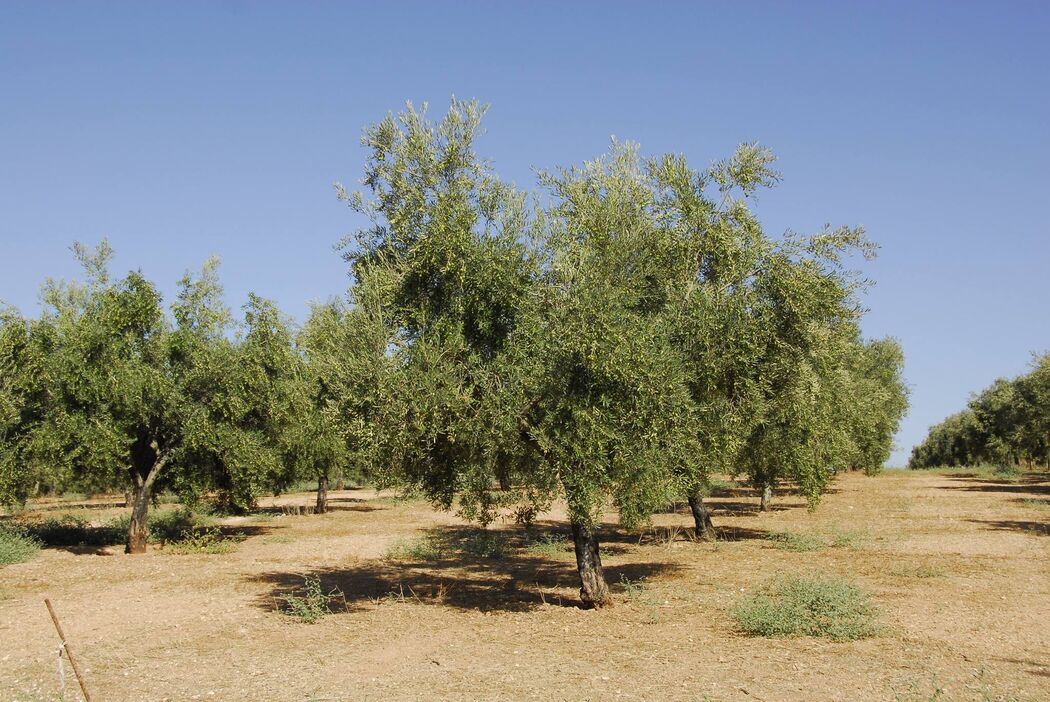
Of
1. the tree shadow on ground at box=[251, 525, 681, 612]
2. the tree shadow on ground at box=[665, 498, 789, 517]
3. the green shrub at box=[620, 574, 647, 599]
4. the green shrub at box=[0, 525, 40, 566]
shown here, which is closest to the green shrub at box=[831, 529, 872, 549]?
the tree shadow on ground at box=[251, 525, 681, 612]

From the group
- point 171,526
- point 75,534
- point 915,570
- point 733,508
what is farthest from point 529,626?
point 733,508

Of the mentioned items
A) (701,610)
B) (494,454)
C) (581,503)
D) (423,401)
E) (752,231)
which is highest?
(752,231)

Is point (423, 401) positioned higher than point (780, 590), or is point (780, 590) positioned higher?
point (423, 401)

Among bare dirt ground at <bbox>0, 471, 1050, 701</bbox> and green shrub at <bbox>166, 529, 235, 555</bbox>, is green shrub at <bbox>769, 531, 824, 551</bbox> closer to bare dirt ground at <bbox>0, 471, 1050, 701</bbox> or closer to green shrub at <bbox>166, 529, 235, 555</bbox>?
bare dirt ground at <bbox>0, 471, 1050, 701</bbox>

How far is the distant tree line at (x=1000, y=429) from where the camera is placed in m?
60.1

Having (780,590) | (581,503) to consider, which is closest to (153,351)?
(581,503)

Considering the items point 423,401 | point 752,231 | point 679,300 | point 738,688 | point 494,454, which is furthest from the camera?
point 752,231

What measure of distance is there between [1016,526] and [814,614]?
22448 mm

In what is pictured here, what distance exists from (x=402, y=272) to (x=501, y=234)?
92.5 inches

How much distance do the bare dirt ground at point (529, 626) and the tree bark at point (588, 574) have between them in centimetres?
47

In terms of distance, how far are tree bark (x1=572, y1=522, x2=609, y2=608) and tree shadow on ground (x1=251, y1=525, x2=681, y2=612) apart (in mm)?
1125

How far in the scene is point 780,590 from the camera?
18.0 metres

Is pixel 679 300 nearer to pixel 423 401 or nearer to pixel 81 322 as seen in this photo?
pixel 423 401

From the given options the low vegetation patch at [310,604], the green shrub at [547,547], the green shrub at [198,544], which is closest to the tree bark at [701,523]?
the green shrub at [547,547]
